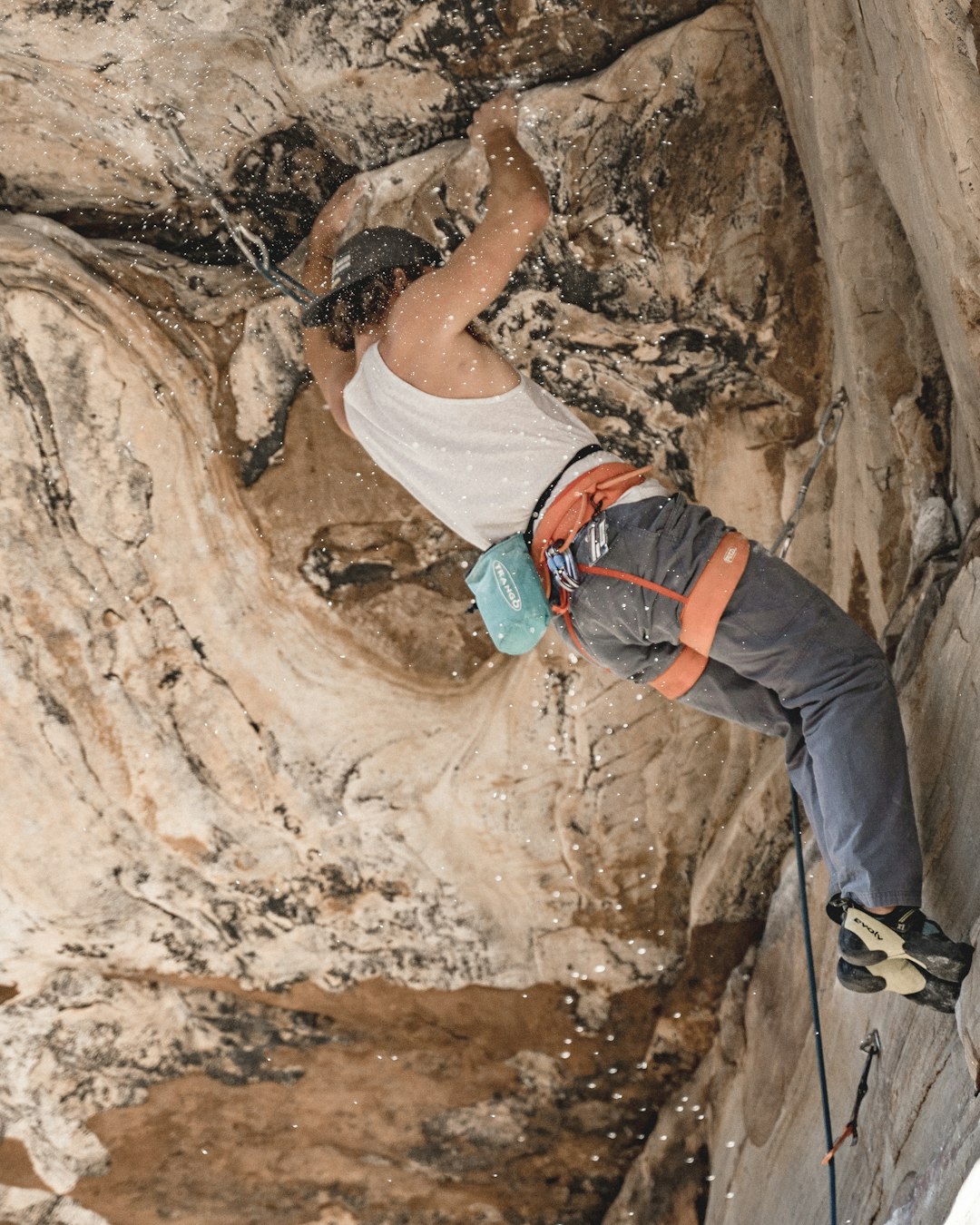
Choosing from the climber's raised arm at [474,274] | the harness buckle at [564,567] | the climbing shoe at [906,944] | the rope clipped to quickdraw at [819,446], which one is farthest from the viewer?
the rope clipped to quickdraw at [819,446]

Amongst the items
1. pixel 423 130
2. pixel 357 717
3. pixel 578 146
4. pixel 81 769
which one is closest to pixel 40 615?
pixel 81 769

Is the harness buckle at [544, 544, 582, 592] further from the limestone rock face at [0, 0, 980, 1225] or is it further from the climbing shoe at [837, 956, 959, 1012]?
A: the climbing shoe at [837, 956, 959, 1012]

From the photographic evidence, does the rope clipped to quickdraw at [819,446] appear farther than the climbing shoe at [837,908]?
Yes

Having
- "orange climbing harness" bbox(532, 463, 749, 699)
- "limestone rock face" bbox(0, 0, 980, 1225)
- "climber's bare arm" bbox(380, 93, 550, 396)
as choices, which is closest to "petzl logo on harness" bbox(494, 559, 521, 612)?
"orange climbing harness" bbox(532, 463, 749, 699)

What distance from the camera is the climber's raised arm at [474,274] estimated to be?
2.16 meters

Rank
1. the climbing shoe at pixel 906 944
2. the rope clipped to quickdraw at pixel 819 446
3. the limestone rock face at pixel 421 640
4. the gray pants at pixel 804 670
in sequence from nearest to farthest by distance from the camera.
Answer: the climbing shoe at pixel 906 944 → the gray pants at pixel 804 670 → the limestone rock face at pixel 421 640 → the rope clipped to quickdraw at pixel 819 446

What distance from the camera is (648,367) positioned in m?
2.91

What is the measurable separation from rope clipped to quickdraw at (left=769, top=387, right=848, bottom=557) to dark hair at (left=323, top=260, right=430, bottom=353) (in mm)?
1115

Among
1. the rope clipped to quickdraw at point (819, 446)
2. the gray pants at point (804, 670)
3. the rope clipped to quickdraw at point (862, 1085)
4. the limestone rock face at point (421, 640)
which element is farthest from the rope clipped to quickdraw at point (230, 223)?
the rope clipped to quickdraw at point (862, 1085)

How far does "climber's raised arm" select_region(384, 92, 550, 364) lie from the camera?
7.07 feet

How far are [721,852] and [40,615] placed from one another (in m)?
1.98

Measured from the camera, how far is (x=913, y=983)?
6.33ft

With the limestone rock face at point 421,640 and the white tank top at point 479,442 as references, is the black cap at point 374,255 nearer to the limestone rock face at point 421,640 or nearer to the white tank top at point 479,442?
the white tank top at point 479,442

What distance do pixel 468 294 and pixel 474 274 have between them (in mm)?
38
